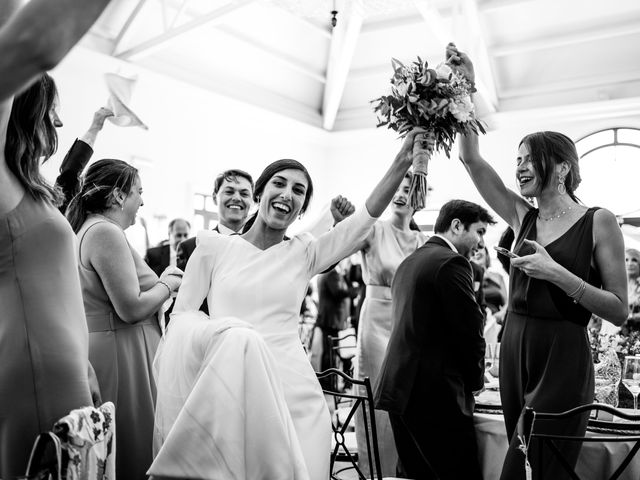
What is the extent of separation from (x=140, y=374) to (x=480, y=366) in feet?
4.83

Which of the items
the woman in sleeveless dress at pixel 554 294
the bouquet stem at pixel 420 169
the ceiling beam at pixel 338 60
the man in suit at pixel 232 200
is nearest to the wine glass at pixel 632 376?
the woman in sleeveless dress at pixel 554 294

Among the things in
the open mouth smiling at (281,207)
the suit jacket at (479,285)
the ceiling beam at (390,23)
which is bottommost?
the suit jacket at (479,285)

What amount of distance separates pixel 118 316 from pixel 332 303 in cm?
601

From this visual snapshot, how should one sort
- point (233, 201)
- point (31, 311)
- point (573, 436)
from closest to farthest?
1. point (31, 311)
2. point (573, 436)
3. point (233, 201)

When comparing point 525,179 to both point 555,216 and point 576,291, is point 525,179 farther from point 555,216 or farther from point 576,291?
point 576,291

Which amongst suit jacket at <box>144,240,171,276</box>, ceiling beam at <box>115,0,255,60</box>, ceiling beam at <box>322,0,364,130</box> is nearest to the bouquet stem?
suit jacket at <box>144,240,171,276</box>

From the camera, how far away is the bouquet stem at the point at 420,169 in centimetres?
238

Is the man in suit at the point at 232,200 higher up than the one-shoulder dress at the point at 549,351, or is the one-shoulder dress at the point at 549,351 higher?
the man in suit at the point at 232,200

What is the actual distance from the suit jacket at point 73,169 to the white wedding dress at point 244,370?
2.72 ft

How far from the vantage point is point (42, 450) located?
1.11m

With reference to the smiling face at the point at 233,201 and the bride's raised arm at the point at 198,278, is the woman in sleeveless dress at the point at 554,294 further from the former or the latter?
the smiling face at the point at 233,201

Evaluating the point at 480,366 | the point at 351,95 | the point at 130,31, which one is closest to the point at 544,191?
the point at 480,366

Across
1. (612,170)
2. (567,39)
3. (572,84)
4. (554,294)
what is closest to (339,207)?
(554,294)

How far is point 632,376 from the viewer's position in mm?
2660
